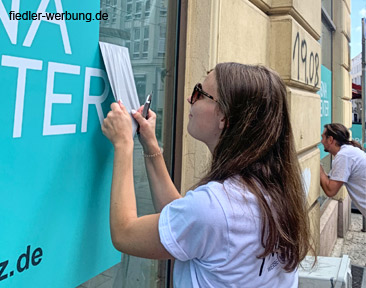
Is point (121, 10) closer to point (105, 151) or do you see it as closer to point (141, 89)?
point (141, 89)

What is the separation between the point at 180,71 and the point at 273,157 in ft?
3.52

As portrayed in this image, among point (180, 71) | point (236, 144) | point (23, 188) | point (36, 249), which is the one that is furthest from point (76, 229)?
point (180, 71)

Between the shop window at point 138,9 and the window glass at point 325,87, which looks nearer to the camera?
the shop window at point 138,9

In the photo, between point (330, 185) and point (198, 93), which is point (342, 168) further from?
point (198, 93)

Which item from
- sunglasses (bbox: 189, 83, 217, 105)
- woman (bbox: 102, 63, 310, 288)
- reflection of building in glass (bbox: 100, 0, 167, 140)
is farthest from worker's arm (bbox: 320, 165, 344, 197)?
sunglasses (bbox: 189, 83, 217, 105)

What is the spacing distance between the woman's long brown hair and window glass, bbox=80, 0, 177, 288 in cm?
60

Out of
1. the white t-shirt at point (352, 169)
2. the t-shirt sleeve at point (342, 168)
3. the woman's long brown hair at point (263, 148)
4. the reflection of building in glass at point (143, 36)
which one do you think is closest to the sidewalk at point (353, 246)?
the white t-shirt at point (352, 169)

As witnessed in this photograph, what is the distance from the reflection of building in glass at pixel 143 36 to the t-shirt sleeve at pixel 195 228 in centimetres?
82

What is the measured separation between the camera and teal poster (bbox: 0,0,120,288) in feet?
3.50

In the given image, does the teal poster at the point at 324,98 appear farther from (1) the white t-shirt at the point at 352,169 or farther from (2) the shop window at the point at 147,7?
(2) the shop window at the point at 147,7

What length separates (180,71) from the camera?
2131 millimetres

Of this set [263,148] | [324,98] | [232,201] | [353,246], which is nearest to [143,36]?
[263,148]

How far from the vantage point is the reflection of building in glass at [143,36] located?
5.11 ft

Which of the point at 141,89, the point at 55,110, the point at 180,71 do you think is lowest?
the point at 55,110
